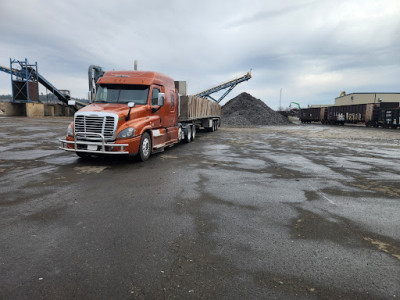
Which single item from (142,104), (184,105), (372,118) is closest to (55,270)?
(142,104)

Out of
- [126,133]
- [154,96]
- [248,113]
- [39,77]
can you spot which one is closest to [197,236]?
[126,133]

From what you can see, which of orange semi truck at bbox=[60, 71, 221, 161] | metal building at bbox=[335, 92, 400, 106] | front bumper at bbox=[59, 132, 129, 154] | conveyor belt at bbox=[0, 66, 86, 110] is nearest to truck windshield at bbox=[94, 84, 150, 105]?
orange semi truck at bbox=[60, 71, 221, 161]

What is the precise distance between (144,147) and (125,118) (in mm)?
1191

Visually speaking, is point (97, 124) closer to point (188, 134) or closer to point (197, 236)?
point (197, 236)

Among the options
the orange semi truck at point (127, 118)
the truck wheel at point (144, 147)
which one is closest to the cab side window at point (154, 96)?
the orange semi truck at point (127, 118)

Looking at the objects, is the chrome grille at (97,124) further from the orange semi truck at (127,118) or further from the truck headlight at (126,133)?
the truck headlight at (126,133)

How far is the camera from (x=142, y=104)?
29.0 feet

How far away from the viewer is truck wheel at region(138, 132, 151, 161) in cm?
837

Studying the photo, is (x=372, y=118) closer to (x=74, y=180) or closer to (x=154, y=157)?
(x=154, y=157)

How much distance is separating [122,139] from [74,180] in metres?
1.99

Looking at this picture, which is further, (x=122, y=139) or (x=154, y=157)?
(x=154, y=157)

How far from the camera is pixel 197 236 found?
136 inches

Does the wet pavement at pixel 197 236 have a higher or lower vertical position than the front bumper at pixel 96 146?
lower

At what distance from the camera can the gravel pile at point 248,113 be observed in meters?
41.9
